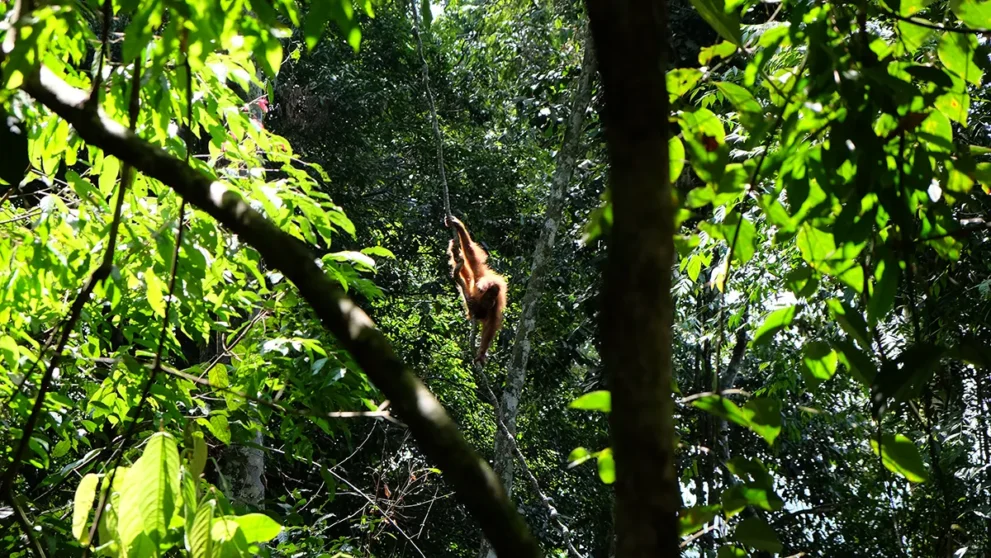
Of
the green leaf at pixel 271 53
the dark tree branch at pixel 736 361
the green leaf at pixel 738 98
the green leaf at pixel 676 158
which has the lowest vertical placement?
the green leaf at pixel 676 158

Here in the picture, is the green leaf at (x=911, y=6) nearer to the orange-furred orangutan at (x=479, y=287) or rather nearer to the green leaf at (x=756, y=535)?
the green leaf at (x=756, y=535)

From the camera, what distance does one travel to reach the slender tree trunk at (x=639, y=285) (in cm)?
44

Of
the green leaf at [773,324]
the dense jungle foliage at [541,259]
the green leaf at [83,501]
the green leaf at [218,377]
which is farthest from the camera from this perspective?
the green leaf at [218,377]

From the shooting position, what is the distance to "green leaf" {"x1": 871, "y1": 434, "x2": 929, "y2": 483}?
854 mm

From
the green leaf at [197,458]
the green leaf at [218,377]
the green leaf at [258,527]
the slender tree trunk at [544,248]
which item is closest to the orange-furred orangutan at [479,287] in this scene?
the slender tree trunk at [544,248]

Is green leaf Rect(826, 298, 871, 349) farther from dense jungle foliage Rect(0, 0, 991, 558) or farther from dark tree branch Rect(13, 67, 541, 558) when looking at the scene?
dark tree branch Rect(13, 67, 541, 558)

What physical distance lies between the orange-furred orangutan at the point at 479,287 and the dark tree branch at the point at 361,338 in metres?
4.69

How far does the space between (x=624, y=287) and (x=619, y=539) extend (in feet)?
0.44

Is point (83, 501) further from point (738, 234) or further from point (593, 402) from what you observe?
point (738, 234)

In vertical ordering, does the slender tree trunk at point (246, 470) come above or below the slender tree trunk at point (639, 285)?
above

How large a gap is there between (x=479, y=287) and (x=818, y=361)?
15.4 feet

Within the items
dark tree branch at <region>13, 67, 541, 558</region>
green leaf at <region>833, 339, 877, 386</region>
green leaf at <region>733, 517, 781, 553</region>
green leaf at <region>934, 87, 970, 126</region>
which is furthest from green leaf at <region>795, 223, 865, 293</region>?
dark tree branch at <region>13, 67, 541, 558</region>

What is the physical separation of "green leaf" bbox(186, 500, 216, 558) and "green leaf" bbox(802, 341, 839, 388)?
0.73 meters

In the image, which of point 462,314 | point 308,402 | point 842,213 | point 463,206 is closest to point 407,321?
point 462,314
